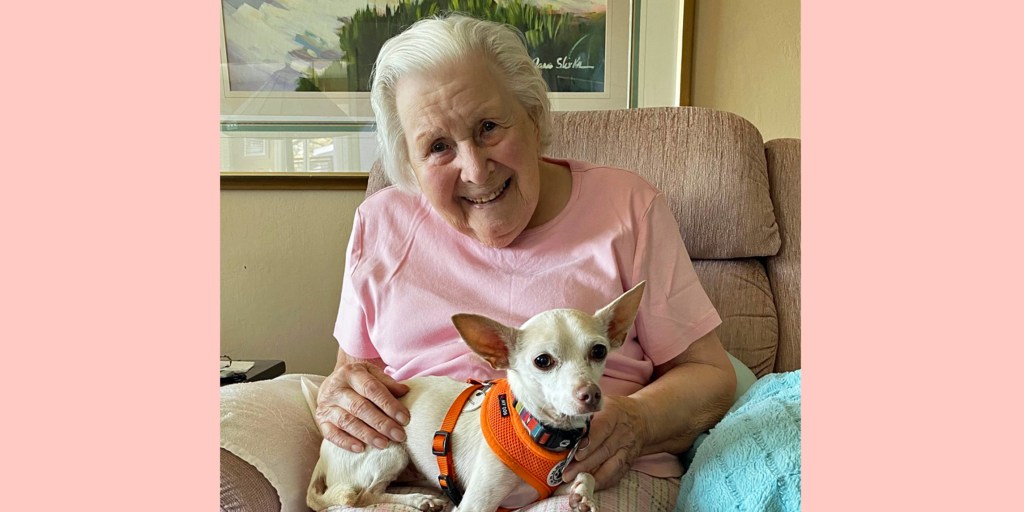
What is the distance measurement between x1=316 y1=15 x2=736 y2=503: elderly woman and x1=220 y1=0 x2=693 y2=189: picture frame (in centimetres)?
83

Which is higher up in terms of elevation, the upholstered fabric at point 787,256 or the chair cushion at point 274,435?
the upholstered fabric at point 787,256

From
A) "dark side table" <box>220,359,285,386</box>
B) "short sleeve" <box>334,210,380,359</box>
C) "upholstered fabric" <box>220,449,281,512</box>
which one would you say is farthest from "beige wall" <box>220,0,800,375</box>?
"upholstered fabric" <box>220,449,281,512</box>

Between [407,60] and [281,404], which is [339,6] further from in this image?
[281,404]

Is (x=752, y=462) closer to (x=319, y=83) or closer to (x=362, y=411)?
(x=362, y=411)

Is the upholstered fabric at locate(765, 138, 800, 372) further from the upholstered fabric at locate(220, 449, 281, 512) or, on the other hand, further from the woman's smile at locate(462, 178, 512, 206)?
the upholstered fabric at locate(220, 449, 281, 512)

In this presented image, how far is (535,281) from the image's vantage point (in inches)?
49.4

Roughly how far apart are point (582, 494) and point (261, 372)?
1248 millimetres

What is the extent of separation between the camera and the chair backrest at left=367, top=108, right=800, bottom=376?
5.43ft

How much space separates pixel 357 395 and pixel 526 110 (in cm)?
60

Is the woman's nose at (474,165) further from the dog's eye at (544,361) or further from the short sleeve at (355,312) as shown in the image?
the dog's eye at (544,361)

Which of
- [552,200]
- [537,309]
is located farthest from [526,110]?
[537,309]

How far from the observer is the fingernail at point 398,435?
1.09m

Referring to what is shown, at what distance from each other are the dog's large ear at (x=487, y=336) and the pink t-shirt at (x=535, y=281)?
0.83ft
